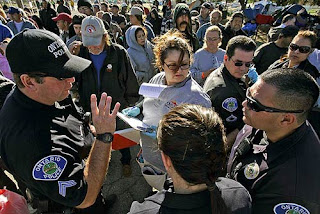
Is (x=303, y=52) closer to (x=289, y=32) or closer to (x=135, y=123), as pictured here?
(x=289, y=32)

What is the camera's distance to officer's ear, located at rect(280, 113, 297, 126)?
5.37 feet

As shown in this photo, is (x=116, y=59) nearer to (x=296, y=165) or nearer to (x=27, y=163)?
(x=27, y=163)

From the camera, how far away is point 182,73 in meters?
2.26

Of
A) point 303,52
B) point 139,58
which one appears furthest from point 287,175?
point 139,58

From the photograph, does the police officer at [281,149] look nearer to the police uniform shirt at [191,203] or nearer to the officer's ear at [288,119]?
the officer's ear at [288,119]

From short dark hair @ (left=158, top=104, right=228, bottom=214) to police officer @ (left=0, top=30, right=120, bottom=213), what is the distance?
2.21ft

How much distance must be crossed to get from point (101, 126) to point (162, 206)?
764mm

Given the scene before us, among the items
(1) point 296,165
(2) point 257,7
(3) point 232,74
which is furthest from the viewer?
(2) point 257,7

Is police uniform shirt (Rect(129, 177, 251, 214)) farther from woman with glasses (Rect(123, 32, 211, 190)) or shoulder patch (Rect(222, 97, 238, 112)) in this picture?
shoulder patch (Rect(222, 97, 238, 112))

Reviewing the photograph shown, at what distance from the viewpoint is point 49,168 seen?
4.83ft

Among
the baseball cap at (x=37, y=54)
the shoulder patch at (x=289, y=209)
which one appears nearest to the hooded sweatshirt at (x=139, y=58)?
the baseball cap at (x=37, y=54)

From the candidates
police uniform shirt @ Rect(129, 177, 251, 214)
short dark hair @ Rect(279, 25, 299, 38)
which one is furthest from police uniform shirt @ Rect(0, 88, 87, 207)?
short dark hair @ Rect(279, 25, 299, 38)

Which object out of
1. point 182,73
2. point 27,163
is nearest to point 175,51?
point 182,73

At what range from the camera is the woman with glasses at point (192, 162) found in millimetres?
1107
